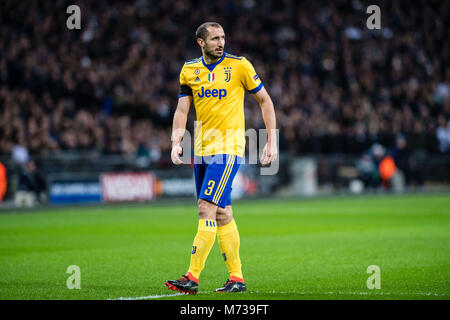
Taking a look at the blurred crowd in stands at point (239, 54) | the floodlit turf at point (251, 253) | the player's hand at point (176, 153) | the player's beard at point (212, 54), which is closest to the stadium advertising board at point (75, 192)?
the blurred crowd in stands at point (239, 54)

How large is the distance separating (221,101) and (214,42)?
605 mm

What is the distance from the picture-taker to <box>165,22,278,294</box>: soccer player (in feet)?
25.4

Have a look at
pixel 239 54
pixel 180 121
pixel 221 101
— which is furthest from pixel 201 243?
pixel 239 54

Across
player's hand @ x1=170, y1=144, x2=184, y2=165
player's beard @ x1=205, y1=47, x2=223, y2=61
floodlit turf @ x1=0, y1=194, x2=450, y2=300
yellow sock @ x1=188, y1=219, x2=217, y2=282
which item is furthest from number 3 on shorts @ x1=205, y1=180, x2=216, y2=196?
player's beard @ x1=205, y1=47, x2=223, y2=61

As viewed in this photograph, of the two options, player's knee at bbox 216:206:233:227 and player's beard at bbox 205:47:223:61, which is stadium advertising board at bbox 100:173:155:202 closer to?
player's knee at bbox 216:206:233:227

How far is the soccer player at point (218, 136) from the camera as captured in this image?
305 inches

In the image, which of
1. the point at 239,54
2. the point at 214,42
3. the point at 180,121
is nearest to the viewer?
the point at 214,42

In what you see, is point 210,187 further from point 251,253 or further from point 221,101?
point 251,253

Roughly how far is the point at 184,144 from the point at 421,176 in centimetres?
1417

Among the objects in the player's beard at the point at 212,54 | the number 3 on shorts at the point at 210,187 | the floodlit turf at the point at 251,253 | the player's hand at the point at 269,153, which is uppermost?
the player's beard at the point at 212,54

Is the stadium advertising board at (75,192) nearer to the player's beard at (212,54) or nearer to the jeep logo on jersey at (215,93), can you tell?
the jeep logo on jersey at (215,93)

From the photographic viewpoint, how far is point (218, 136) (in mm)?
7891

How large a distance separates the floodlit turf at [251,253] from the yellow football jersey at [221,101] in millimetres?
1523

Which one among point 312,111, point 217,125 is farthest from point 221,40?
point 312,111
